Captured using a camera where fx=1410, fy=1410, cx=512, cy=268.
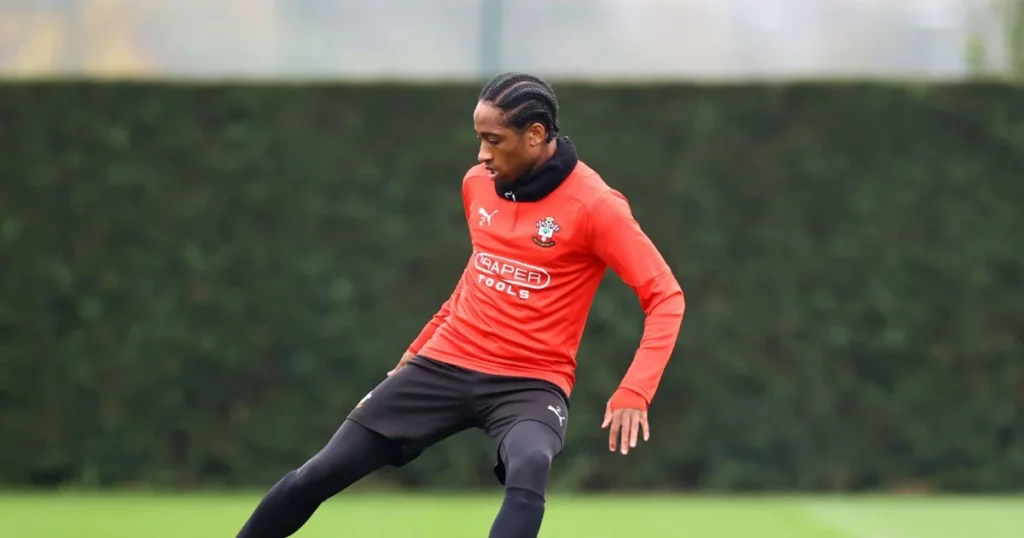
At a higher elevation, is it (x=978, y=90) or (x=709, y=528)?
(x=978, y=90)

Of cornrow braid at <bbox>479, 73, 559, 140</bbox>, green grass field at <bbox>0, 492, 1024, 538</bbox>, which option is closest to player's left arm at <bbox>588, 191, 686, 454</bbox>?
cornrow braid at <bbox>479, 73, 559, 140</bbox>

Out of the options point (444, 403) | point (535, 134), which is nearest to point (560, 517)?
point (444, 403)

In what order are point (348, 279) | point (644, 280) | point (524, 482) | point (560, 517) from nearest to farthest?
point (524, 482) < point (644, 280) < point (560, 517) < point (348, 279)

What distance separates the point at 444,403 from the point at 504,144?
0.90 metres

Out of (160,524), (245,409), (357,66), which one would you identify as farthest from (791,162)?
(160,524)

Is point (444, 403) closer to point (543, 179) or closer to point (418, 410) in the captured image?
point (418, 410)

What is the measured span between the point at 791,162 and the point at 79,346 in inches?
183

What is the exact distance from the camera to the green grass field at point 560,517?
7383mm

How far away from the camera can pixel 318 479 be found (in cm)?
470

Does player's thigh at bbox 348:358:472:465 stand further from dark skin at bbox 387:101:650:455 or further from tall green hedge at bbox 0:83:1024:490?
tall green hedge at bbox 0:83:1024:490

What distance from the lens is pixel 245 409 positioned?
890 cm

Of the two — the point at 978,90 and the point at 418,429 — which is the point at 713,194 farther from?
the point at 418,429

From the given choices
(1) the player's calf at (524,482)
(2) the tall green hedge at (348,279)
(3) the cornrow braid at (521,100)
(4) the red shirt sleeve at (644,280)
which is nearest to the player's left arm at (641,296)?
(4) the red shirt sleeve at (644,280)

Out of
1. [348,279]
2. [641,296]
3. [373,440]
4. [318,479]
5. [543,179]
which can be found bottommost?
[318,479]
